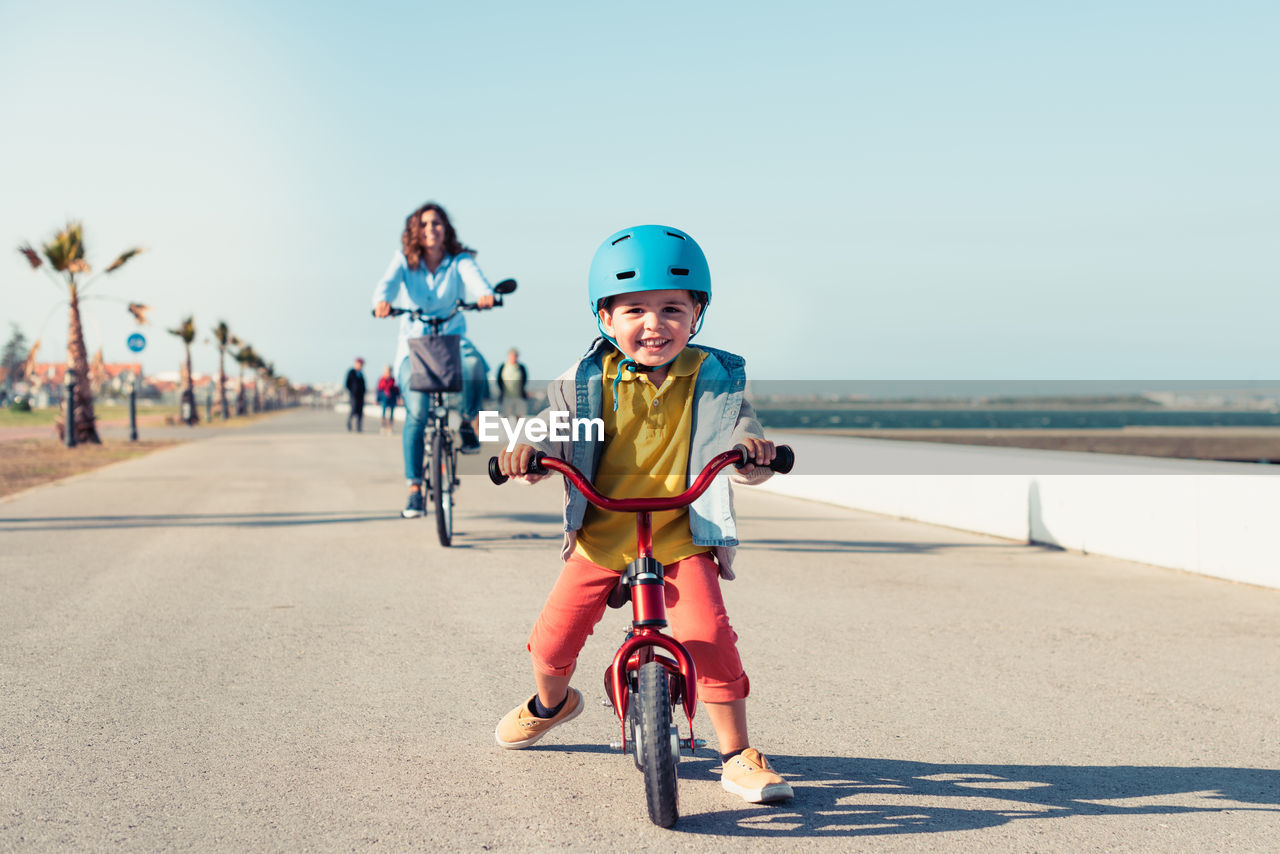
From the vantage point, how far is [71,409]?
81.3ft

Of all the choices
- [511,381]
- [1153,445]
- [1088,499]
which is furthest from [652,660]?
[1153,445]

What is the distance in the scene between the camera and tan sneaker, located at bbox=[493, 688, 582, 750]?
146 inches

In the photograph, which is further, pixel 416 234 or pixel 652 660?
pixel 416 234

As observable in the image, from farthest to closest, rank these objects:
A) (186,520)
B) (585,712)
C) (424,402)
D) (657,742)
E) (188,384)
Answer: (188,384) < (186,520) < (424,402) < (585,712) < (657,742)

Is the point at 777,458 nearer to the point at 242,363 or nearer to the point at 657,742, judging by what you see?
the point at 657,742

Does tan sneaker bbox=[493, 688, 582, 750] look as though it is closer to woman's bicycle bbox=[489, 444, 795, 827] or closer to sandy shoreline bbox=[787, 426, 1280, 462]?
woman's bicycle bbox=[489, 444, 795, 827]

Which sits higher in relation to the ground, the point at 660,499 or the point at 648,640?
the point at 660,499

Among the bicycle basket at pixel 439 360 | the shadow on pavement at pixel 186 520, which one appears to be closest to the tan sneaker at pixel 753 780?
the bicycle basket at pixel 439 360

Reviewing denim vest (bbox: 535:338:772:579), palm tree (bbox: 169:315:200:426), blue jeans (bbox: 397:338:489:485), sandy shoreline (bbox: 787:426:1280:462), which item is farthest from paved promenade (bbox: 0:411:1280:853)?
palm tree (bbox: 169:315:200:426)

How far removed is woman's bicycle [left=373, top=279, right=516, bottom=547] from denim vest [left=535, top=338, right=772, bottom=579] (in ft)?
15.6

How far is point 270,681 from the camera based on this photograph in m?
4.63

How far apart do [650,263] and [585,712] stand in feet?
6.59

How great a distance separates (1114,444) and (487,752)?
31304 millimetres

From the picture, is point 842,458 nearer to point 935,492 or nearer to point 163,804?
point 935,492
